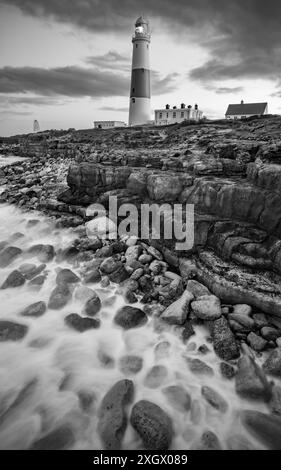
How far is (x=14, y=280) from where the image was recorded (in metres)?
7.33

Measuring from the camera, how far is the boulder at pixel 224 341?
202 inches

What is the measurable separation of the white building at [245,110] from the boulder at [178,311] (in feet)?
177

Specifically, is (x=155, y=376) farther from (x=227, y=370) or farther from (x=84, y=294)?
(x=84, y=294)

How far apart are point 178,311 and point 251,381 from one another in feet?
6.17

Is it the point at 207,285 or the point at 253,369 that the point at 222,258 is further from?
the point at 253,369

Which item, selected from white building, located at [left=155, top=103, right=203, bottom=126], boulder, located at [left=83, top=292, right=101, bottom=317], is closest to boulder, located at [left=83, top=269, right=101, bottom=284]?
boulder, located at [left=83, top=292, right=101, bottom=317]

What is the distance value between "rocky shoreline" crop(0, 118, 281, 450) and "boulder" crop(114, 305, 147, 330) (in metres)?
0.02

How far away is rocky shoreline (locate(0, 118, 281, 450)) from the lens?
4.36 m

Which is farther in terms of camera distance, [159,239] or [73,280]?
[159,239]

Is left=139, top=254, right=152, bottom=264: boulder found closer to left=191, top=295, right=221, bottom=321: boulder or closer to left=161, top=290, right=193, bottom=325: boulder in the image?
left=161, top=290, right=193, bottom=325: boulder

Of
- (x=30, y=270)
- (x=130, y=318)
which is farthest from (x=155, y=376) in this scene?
(x=30, y=270)
